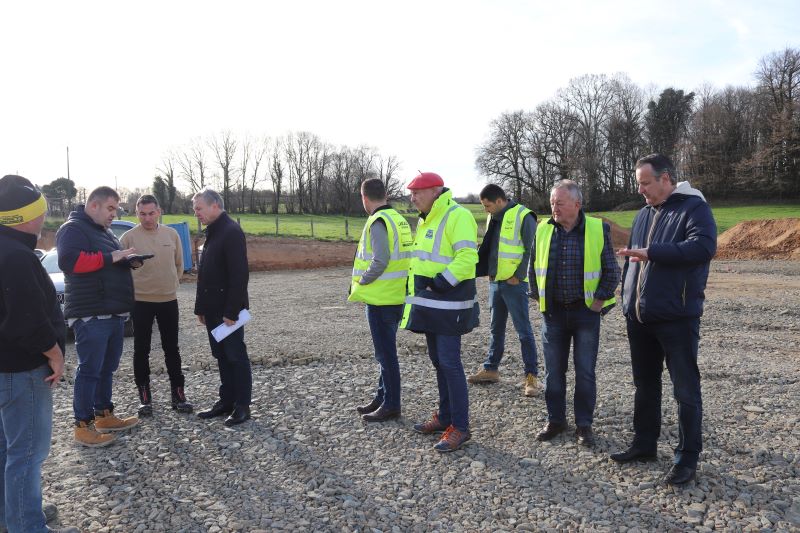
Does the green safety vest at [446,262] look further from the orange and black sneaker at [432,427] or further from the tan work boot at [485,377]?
the tan work boot at [485,377]

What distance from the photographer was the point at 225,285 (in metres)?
5.55

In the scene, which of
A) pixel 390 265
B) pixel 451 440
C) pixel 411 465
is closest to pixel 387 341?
pixel 390 265

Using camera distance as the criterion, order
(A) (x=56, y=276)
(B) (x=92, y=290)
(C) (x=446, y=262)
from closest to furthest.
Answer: (C) (x=446, y=262)
(B) (x=92, y=290)
(A) (x=56, y=276)

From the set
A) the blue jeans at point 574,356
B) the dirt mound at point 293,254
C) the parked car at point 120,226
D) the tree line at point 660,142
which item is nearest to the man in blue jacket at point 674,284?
the blue jeans at point 574,356

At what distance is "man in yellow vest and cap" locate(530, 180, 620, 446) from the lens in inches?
191

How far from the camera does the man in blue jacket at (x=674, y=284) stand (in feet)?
13.2

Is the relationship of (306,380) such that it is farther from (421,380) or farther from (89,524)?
(89,524)

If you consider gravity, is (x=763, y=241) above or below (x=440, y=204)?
below

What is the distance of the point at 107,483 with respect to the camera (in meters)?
4.42

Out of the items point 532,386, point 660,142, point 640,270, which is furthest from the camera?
point 660,142

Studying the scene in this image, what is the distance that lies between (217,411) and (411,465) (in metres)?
2.28

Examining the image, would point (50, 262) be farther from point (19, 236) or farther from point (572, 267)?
point (572, 267)

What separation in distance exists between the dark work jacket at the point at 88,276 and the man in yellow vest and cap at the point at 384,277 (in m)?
2.10

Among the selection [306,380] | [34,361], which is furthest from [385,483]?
[306,380]
